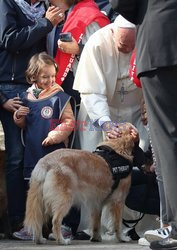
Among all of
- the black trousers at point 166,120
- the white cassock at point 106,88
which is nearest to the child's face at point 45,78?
the white cassock at point 106,88

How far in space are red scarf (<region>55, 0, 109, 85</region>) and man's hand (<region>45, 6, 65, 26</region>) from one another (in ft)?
0.47

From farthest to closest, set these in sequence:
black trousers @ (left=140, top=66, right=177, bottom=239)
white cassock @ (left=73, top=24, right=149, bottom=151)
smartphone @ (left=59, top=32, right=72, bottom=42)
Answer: smartphone @ (left=59, top=32, right=72, bottom=42)
white cassock @ (left=73, top=24, right=149, bottom=151)
black trousers @ (left=140, top=66, right=177, bottom=239)

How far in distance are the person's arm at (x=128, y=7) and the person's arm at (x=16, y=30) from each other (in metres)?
2.65

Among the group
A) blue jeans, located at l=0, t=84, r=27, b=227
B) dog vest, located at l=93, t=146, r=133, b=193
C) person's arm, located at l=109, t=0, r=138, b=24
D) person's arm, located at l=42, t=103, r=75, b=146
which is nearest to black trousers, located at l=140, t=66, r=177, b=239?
person's arm, located at l=109, t=0, r=138, b=24

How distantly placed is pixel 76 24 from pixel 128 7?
2923 mm

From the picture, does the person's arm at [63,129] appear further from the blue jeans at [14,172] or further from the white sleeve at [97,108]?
the blue jeans at [14,172]

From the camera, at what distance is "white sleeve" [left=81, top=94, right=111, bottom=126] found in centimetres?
671

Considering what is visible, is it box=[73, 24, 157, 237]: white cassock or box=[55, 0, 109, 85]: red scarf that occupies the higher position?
box=[55, 0, 109, 85]: red scarf

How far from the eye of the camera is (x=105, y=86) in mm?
6867

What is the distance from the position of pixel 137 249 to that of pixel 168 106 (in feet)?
5.23

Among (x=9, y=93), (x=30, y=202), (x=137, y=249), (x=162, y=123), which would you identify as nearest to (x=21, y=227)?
(x=30, y=202)

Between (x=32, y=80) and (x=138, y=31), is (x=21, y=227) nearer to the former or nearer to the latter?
(x=32, y=80)

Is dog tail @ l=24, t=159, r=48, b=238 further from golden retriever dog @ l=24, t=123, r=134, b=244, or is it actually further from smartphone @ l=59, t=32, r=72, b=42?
smartphone @ l=59, t=32, r=72, b=42

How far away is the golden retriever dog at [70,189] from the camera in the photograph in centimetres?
605
